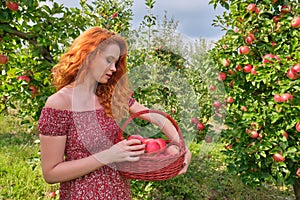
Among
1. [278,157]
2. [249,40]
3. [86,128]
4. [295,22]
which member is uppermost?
[295,22]

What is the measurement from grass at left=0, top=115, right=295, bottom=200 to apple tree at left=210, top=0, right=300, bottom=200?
0.55m

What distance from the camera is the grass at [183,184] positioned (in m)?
3.05

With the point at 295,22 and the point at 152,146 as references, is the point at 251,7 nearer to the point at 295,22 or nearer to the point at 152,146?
the point at 295,22

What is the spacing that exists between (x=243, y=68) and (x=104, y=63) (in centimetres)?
145

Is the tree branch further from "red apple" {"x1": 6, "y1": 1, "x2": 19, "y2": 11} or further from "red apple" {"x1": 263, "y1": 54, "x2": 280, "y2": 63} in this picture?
"red apple" {"x1": 263, "y1": 54, "x2": 280, "y2": 63}

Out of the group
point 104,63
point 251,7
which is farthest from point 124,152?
point 251,7

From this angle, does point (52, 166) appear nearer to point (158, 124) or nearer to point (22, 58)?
point (158, 124)

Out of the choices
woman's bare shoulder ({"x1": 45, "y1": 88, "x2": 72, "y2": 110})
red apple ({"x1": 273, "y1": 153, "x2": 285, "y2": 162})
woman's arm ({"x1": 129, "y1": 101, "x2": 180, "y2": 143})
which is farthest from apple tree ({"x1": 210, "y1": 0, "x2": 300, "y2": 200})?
woman's bare shoulder ({"x1": 45, "y1": 88, "x2": 72, "y2": 110})

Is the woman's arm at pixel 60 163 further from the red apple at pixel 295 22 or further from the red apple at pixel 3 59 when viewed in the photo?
the red apple at pixel 295 22

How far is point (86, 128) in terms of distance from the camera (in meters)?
1.27

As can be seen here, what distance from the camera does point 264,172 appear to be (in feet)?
8.46

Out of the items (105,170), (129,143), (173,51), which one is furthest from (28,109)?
(129,143)

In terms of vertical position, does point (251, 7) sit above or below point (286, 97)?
above

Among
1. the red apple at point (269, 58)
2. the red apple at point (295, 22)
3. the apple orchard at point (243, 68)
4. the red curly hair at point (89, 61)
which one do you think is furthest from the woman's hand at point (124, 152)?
the red apple at point (295, 22)
